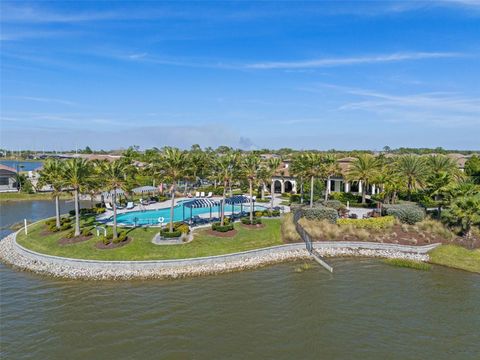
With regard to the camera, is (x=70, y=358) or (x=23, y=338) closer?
(x=70, y=358)

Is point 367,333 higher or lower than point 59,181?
lower

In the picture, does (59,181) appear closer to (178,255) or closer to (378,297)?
(178,255)

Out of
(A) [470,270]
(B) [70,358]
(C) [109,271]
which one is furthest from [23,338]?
(A) [470,270]

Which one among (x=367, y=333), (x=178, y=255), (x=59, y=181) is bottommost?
(x=367, y=333)

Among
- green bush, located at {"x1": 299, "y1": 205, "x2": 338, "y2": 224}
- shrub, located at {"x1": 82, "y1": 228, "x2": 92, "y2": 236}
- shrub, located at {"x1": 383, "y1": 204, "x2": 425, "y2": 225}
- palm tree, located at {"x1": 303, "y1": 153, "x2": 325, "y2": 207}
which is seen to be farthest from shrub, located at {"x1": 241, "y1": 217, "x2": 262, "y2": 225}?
shrub, located at {"x1": 82, "y1": 228, "x2": 92, "y2": 236}

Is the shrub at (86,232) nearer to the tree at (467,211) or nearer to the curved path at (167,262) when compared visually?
the curved path at (167,262)

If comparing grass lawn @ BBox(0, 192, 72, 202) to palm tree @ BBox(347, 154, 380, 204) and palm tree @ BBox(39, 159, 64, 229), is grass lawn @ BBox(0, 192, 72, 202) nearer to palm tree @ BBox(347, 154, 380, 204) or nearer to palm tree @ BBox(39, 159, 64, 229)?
palm tree @ BBox(39, 159, 64, 229)
